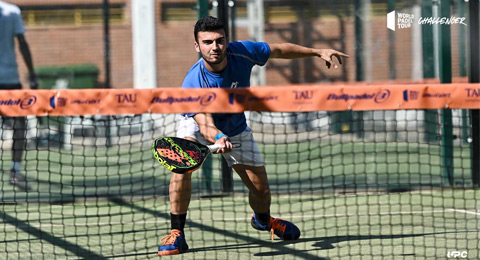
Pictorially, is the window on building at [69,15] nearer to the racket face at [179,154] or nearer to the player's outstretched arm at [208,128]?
the player's outstretched arm at [208,128]

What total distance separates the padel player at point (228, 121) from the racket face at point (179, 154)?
235 millimetres

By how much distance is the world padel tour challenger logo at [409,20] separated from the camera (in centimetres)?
795

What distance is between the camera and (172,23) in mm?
9969

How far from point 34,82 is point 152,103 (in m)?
5.01

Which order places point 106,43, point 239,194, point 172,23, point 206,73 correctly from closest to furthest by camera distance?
point 206,73 < point 239,194 < point 172,23 < point 106,43

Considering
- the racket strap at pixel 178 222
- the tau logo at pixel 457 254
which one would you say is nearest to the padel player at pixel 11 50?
the racket strap at pixel 178 222

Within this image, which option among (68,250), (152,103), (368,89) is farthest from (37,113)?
(368,89)

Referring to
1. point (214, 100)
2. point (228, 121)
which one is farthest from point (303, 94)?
point (228, 121)

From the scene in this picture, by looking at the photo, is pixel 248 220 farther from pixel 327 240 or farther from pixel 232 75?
pixel 232 75

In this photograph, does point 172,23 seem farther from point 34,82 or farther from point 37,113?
point 37,113

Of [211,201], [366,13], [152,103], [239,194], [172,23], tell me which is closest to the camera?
[152,103]

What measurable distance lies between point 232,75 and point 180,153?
35.2 inches

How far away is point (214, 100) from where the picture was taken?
4609mm

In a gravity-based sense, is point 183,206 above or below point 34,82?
below
